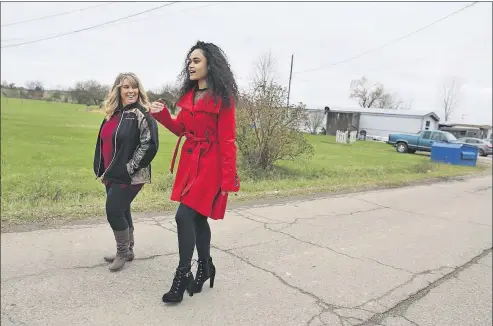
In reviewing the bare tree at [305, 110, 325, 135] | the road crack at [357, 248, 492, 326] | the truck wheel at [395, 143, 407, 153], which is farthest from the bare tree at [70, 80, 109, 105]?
the bare tree at [305, 110, 325, 135]

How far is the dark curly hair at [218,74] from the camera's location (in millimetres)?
3074

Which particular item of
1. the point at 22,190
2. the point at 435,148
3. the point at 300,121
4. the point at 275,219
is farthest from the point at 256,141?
the point at 435,148

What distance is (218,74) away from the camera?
3.09m

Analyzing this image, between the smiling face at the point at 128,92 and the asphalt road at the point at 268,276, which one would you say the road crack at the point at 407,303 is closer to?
the asphalt road at the point at 268,276

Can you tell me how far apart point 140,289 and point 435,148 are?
20353mm

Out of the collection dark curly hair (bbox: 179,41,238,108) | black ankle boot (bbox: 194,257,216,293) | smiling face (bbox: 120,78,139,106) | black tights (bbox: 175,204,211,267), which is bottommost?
black ankle boot (bbox: 194,257,216,293)

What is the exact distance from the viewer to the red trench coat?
3.07 metres

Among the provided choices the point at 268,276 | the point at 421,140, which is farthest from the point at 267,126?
the point at 421,140

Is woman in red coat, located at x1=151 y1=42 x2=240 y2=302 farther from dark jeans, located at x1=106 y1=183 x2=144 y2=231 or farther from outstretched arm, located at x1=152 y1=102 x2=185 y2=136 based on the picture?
dark jeans, located at x1=106 y1=183 x2=144 y2=231

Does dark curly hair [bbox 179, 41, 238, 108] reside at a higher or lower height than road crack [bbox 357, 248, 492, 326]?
higher

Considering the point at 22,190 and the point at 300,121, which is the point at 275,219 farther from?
the point at 300,121

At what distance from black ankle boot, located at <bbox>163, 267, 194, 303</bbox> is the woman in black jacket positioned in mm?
842

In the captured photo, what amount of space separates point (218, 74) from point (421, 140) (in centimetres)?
2561

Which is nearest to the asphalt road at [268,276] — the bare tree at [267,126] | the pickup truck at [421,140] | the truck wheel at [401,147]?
the bare tree at [267,126]
